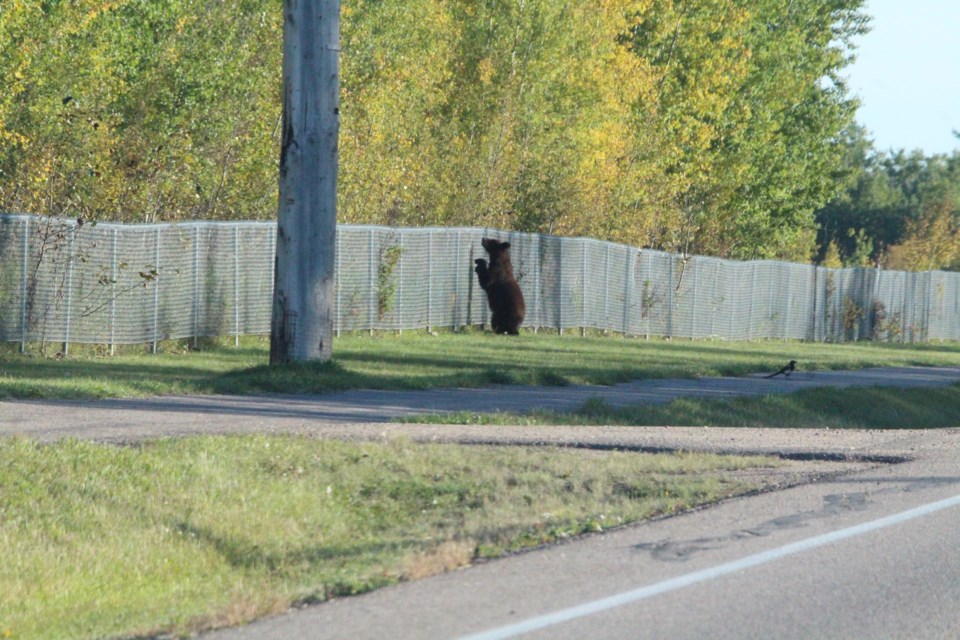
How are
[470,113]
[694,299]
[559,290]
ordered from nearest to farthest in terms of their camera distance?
1. [559,290]
2. [470,113]
3. [694,299]

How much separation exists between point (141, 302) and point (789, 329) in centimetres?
2881

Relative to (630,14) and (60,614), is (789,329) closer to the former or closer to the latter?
(630,14)

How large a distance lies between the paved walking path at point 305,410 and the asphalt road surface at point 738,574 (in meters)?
0.15

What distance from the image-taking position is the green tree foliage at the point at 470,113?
998 inches

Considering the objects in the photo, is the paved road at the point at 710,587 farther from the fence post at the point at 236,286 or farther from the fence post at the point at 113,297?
the fence post at the point at 236,286

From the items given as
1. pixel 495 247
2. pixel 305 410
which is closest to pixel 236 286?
pixel 495 247

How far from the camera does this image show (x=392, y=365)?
71.8 feet

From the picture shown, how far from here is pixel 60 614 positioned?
8.79 meters

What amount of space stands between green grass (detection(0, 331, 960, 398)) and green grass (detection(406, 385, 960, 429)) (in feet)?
9.54

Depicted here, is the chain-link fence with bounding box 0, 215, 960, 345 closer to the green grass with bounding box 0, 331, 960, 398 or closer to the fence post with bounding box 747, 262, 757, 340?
the fence post with bounding box 747, 262, 757, 340

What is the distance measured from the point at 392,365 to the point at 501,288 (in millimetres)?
9096

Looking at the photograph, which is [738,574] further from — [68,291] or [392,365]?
[68,291]

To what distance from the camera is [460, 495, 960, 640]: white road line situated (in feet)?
21.1

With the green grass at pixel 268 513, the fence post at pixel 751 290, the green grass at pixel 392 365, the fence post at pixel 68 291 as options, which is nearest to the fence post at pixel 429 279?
the green grass at pixel 392 365
